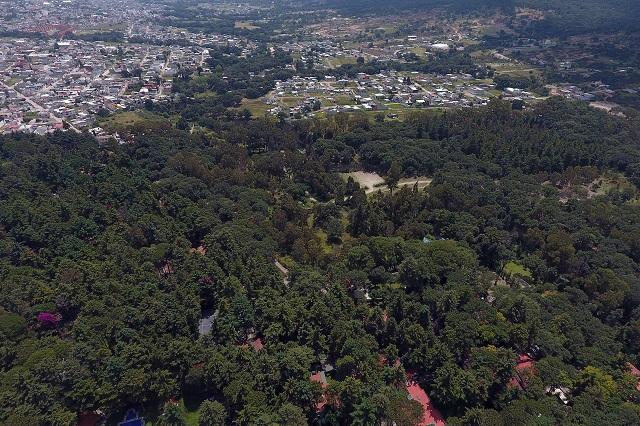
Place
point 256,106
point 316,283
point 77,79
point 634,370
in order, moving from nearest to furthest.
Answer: point 634,370 < point 316,283 < point 256,106 < point 77,79

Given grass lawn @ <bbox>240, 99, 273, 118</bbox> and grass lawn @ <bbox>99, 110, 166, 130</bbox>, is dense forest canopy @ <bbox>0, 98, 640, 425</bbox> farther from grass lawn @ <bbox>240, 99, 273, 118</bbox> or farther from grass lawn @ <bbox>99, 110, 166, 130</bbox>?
grass lawn @ <bbox>240, 99, 273, 118</bbox>

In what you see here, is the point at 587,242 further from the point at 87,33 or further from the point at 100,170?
the point at 87,33

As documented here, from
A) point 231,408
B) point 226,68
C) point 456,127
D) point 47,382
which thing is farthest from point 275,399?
point 226,68

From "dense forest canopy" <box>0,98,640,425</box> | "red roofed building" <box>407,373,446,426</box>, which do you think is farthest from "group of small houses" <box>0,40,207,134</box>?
"red roofed building" <box>407,373,446,426</box>

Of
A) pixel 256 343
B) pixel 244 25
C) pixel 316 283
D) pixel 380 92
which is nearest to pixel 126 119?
pixel 380 92

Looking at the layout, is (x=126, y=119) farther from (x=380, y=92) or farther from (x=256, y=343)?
(x=256, y=343)

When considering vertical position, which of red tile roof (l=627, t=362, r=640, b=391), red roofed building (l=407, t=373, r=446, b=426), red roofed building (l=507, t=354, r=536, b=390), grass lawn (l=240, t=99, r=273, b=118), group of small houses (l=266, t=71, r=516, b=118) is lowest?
grass lawn (l=240, t=99, r=273, b=118)
